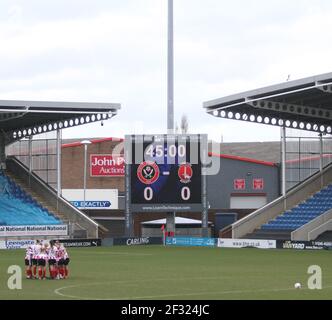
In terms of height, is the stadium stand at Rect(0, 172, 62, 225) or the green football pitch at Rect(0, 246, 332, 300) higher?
the stadium stand at Rect(0, 172, 62, 225)

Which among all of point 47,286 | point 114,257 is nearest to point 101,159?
point 114,257

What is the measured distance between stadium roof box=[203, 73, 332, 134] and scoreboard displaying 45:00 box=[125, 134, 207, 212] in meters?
3.06

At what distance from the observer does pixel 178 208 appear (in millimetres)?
64062

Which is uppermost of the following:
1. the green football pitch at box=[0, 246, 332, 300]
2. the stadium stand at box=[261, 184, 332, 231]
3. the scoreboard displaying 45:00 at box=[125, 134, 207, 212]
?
the scoreboard displaying 45:00 at box=[125, 134, 207, 212]

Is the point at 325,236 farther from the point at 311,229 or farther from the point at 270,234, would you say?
the point at 270,234

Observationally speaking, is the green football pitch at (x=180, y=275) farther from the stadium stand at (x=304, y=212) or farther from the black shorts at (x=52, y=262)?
the stadium stand at (x=304, y=212)

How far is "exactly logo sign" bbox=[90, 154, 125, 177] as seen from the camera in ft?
315

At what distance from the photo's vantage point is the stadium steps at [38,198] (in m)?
71.1

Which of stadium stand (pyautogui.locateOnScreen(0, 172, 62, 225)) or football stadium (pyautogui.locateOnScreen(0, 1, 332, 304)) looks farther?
stadium stand (pyautogui.locateOnScreen(0, 172, 62, 225))

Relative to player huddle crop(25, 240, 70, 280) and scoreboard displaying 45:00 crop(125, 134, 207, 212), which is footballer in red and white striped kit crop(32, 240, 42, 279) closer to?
player huddle crop(25, 240, 70, 280)

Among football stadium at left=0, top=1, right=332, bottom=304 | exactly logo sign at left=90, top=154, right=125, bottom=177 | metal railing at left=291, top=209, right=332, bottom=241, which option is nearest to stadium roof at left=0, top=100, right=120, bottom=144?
football stadium at left=0, top=1, right=332, bottom=304

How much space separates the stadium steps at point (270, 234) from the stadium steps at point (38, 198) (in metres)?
13.5

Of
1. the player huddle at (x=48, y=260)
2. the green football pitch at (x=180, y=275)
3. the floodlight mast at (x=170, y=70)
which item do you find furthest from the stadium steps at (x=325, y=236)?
the player huddle at (x=48, y=260)

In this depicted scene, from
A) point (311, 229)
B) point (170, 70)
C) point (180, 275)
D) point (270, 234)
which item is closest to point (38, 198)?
point (170, 70)
